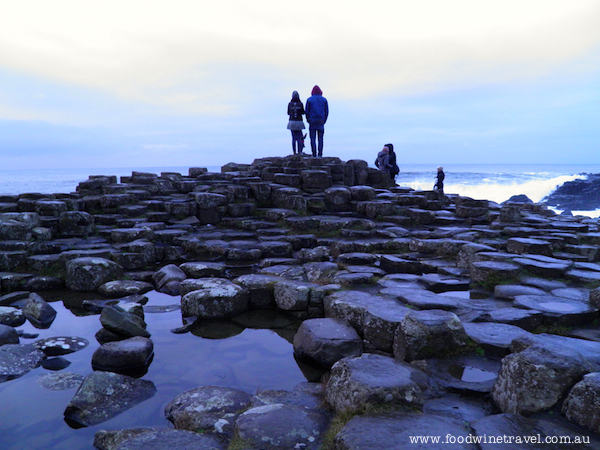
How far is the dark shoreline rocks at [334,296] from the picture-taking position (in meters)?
2.96

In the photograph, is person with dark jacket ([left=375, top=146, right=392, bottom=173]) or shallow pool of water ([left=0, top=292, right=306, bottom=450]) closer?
shallow pool of water ([left=0, top=292, right=306, bottom=450])

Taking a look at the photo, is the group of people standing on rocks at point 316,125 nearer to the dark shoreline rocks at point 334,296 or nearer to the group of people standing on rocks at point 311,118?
the group of people standing on rocks at point 311,118

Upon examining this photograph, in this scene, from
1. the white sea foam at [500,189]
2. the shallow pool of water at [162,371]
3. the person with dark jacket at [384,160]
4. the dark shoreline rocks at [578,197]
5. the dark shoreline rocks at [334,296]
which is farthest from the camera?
the white sea foam at [500,189]

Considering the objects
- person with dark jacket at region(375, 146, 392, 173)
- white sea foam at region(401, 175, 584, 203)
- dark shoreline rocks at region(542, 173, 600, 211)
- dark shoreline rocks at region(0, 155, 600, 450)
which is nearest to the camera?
dark shoreline rocks at region(0, 155, 600, 450)

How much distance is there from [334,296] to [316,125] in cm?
1150

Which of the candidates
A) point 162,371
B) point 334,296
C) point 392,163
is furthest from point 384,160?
point 162,371

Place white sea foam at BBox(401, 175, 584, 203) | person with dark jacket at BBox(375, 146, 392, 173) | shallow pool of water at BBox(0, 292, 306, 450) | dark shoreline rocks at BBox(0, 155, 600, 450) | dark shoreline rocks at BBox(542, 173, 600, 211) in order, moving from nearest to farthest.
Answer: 1. dark shoreline rocks at BBox(0, 155, 600, 450)
2. shallow pool of water at BBox(0, 292, 306, 450)
3. person with dark jacket at BBox(375, 146, 392, 173)
4. dark shoreline rocks at BBox(542, 173, 600, 211)
5. white sea foam at BBox(401, 175, 584, 203)

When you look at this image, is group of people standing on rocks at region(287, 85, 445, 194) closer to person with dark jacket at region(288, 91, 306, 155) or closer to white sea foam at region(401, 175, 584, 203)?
person with dark jacket at region(288, 91, 306, 155)

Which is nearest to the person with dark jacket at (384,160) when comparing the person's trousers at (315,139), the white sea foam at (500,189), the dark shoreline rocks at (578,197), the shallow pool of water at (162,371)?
the person's trousers at (315,139)

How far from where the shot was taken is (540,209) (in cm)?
1586

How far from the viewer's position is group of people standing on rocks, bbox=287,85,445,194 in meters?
15.6

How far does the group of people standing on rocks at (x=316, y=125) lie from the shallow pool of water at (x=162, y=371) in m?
11.0

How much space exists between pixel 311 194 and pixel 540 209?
9.39 metres

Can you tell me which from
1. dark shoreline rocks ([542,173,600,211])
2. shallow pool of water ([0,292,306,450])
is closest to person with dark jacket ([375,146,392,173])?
shallow pool of water ([0,292,306,450])
